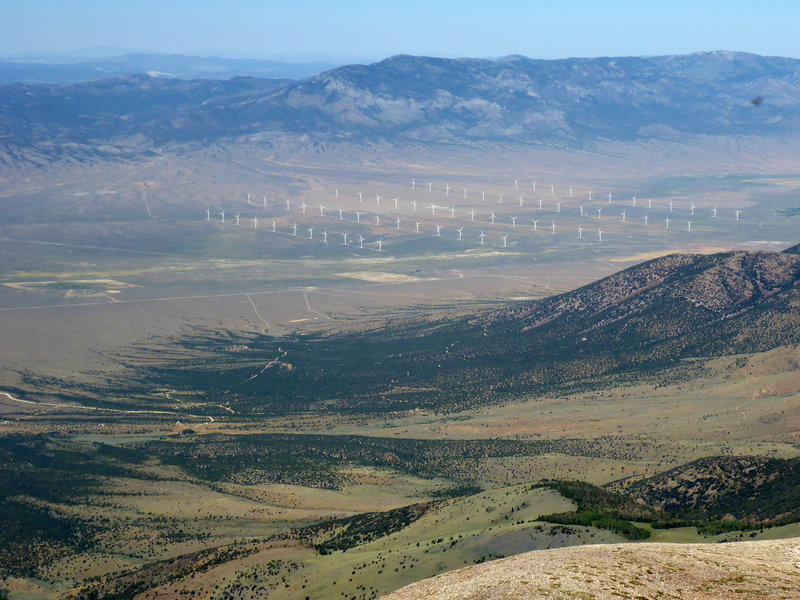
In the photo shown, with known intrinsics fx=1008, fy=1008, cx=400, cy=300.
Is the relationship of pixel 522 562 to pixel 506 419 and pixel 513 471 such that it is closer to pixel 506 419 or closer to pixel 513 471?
pixel 513 471

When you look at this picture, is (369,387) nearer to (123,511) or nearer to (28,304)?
(123,511)

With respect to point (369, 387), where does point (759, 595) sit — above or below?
above

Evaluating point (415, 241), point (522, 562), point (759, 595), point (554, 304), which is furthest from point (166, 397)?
point (415, 241)

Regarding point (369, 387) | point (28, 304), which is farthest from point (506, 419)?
point (28, 304)

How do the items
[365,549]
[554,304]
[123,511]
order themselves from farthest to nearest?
1. [554,304]
2. [123,511]
3. [365,549]

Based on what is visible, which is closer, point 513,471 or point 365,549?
point 365,549

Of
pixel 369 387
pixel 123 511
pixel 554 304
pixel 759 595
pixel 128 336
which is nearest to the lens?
pixel 759 595
